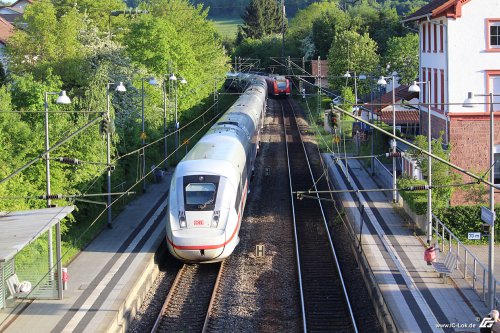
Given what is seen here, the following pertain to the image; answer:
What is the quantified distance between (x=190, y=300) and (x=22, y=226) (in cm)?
509

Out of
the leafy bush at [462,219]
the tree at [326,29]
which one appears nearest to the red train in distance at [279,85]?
the tree at [326,29]

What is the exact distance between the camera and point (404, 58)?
60.3m

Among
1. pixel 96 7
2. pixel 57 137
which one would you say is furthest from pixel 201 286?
pixel 96 7

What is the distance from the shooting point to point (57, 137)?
27422 mm

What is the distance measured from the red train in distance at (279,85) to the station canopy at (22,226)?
61436 mm

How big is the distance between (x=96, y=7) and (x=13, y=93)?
28895mm

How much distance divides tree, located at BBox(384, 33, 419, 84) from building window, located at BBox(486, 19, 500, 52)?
2644 centimetres

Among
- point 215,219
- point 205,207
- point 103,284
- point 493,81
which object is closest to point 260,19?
point 493,81

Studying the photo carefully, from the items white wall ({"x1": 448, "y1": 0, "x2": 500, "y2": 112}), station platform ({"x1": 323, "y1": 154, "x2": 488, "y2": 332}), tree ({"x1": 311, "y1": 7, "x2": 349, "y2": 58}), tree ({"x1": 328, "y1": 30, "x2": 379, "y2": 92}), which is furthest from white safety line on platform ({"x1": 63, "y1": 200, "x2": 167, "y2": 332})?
tree ({"x1": 311, "y1": 7, "x2": 349, "y2": 58})

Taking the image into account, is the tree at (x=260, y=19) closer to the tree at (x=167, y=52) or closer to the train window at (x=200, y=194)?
the tree at (x=167, y=52)

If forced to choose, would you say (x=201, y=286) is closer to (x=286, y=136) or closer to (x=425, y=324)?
(x=425, y=324)

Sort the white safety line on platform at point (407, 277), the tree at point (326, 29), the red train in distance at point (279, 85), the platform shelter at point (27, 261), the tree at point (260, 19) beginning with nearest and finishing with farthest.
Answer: the platform shelter at point (27, 261) → the white safety line on platform at point (407, 277) → the red train in distance at point (279, 85) → the tree at point (326, 29) → the tree at point (260, 19)

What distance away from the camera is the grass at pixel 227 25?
149988 millimetres

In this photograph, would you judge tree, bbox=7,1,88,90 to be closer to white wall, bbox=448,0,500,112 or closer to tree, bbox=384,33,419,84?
white wall, bbox=448,0,500,112
